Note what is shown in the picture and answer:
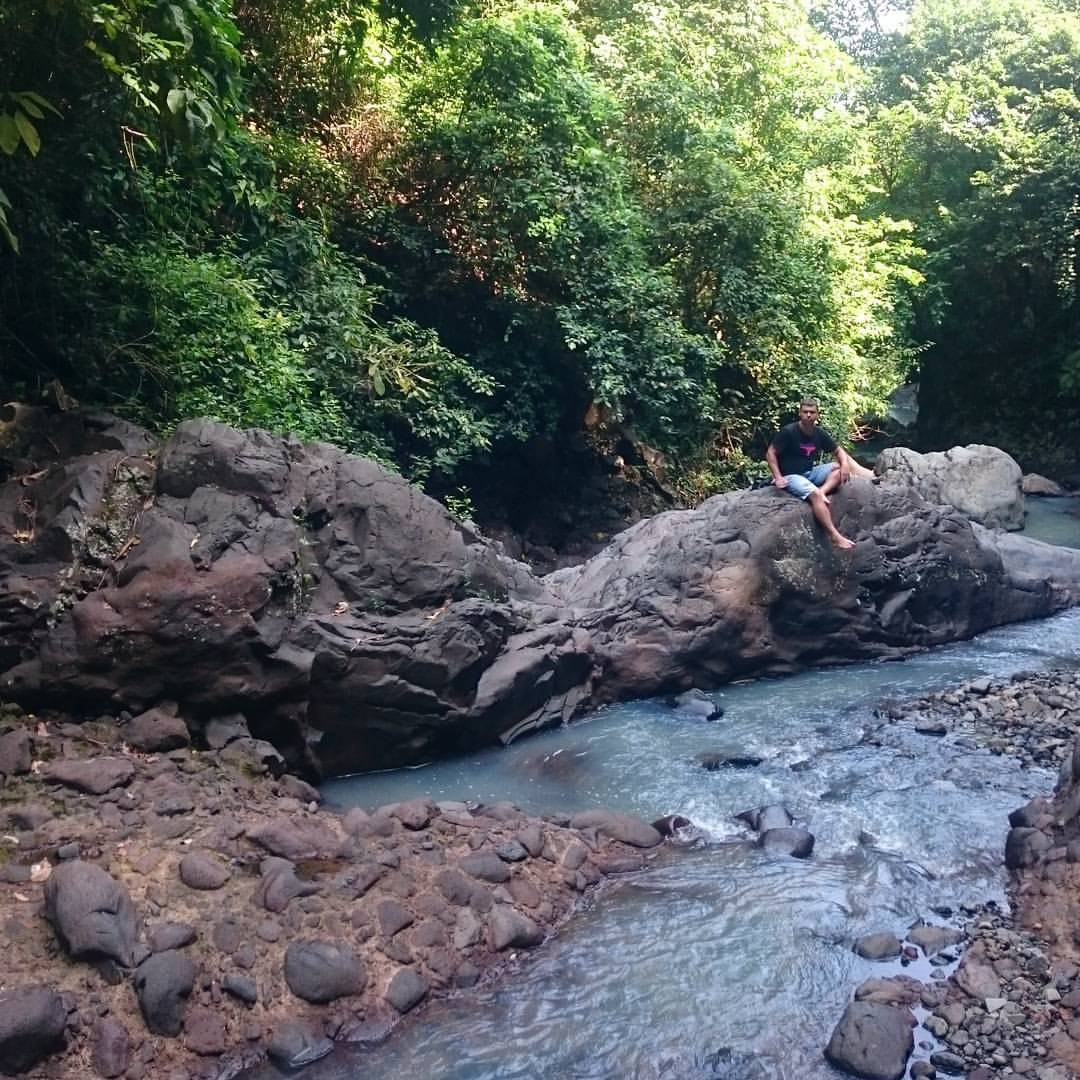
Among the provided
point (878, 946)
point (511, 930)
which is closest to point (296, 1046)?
point (511, 930)

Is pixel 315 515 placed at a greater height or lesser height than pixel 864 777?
greater

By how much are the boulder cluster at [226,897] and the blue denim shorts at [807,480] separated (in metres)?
4.51

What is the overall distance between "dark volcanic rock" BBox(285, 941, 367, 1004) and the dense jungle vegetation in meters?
3.75

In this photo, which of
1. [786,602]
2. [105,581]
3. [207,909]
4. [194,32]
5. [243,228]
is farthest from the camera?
[243,228]

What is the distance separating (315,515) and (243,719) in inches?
69.0

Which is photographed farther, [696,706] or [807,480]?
[807,480]

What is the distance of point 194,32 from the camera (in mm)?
6449

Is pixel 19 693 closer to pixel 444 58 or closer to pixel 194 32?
pixel 194 32

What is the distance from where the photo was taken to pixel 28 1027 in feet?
14.2

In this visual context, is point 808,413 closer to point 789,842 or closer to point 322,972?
point 789,842

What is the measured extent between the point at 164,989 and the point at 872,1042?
3.02 m

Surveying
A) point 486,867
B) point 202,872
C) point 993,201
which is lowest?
point 486,867

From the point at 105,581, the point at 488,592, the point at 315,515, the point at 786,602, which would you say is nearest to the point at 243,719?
the point at 105,581

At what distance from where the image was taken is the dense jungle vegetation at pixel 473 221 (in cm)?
787
